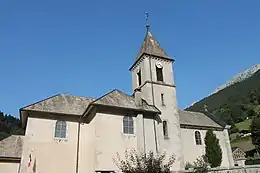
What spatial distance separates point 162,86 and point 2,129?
85.7 meters

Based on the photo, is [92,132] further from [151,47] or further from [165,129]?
[151,47]

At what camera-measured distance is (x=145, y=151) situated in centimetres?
2130

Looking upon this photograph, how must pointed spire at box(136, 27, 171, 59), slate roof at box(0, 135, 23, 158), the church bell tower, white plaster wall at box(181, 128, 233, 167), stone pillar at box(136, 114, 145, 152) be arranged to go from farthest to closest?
1. pointed spire at box(136, 27, 171, 59)
2. white plaster wall at box(181, 128, 233, 167)
3. the church bell tower
4. slate roof at box(0, 135, 23, 158)
5. stone pillar at box(136, 114, 145, 152)

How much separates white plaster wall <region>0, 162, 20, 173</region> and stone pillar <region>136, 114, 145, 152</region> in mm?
10869

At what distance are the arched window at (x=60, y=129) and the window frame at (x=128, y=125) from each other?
5.65 meters

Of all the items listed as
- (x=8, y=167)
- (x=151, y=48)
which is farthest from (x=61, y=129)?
(x=151, y=48)

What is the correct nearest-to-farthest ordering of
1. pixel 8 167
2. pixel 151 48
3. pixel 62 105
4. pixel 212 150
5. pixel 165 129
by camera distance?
pixel 8 167 < pixel 62 105 < pixel 165 129 < pixel 212 150 < pixel 151 48

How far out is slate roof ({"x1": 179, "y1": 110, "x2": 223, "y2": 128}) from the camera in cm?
3058

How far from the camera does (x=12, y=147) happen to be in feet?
74.9

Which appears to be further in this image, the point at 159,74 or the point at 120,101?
the point at 159,74

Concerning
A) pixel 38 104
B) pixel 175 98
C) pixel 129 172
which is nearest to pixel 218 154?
pixel 175 98

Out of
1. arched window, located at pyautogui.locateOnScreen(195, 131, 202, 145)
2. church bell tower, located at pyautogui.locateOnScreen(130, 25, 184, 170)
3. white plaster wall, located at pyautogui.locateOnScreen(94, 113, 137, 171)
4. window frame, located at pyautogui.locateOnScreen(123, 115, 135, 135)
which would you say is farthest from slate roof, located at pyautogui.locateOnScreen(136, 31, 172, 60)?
white plaster wall, located at pyautogui.locateOnScreen(94, 113, 137, 171)

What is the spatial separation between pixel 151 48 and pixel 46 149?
16290mm

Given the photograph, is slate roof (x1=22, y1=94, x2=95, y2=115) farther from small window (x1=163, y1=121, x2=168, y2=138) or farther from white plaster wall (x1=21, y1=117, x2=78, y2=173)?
small window (x1=163, y1=121, x2=168, y2=138)
